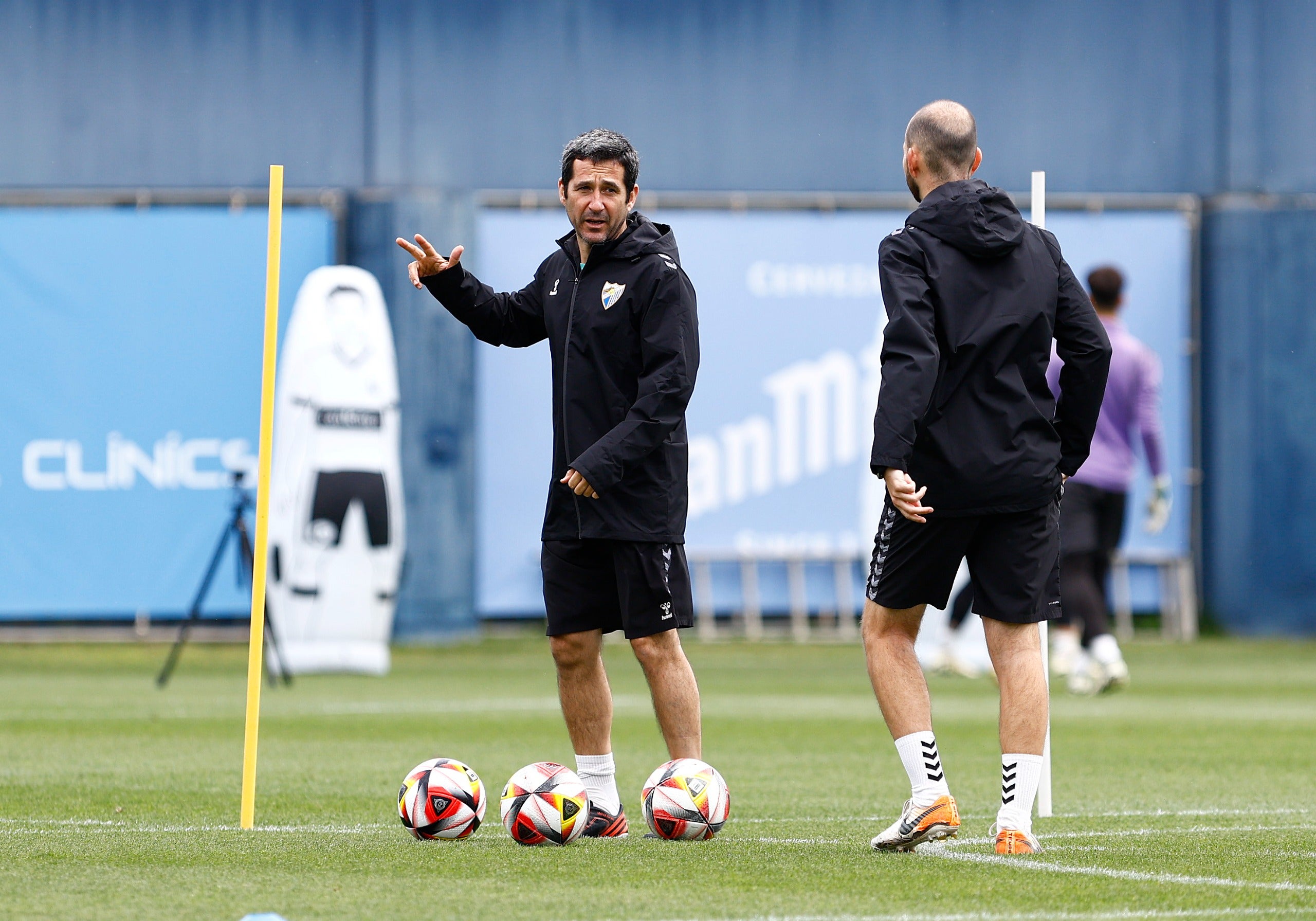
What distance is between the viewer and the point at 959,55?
2000cm

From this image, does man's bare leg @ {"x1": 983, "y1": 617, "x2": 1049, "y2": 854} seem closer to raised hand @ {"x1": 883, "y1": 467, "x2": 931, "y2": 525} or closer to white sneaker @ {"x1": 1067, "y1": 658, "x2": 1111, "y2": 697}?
raised hand @ {"x1": 883, "y1": 467, "x2": 931, "y2": 525}

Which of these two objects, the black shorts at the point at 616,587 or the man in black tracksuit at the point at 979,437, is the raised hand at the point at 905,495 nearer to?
the man in black tracksuit at the point at 979,437

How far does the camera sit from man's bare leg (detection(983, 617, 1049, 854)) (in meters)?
5.39

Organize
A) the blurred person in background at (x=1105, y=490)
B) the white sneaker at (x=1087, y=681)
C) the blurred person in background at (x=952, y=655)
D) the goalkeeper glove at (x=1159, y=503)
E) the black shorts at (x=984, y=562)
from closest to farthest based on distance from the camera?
the black shorts at (x=984, y=562), the blurred person in background at (x=1105, y=490), the white sneaker at (x=1087, y=681), the goalkeeper glove at (x=1159, y=503), the blurred person in background at (x=952, y=655)

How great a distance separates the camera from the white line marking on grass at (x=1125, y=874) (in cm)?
491

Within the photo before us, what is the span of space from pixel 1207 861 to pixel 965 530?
3.54 ft

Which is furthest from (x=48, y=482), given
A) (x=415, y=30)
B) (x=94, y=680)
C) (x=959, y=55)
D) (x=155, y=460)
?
(x=959, y=55)

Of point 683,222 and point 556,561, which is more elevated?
point 683,222

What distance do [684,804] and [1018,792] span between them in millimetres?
978

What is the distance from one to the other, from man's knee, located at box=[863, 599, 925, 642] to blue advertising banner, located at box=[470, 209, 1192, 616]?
40.9ft

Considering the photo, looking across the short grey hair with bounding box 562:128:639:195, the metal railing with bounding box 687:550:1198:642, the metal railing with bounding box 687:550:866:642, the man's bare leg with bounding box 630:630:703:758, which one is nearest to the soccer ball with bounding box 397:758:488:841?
the man's bare leg with bounding box 630:630:703:758

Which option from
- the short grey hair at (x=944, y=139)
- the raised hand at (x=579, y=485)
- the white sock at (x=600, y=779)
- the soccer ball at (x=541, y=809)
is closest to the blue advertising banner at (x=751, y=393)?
the white sock at (x=600, y=779)

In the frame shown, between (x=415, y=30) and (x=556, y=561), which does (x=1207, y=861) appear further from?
(x=415, y=30)

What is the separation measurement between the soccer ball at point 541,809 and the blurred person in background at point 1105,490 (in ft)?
21.0
